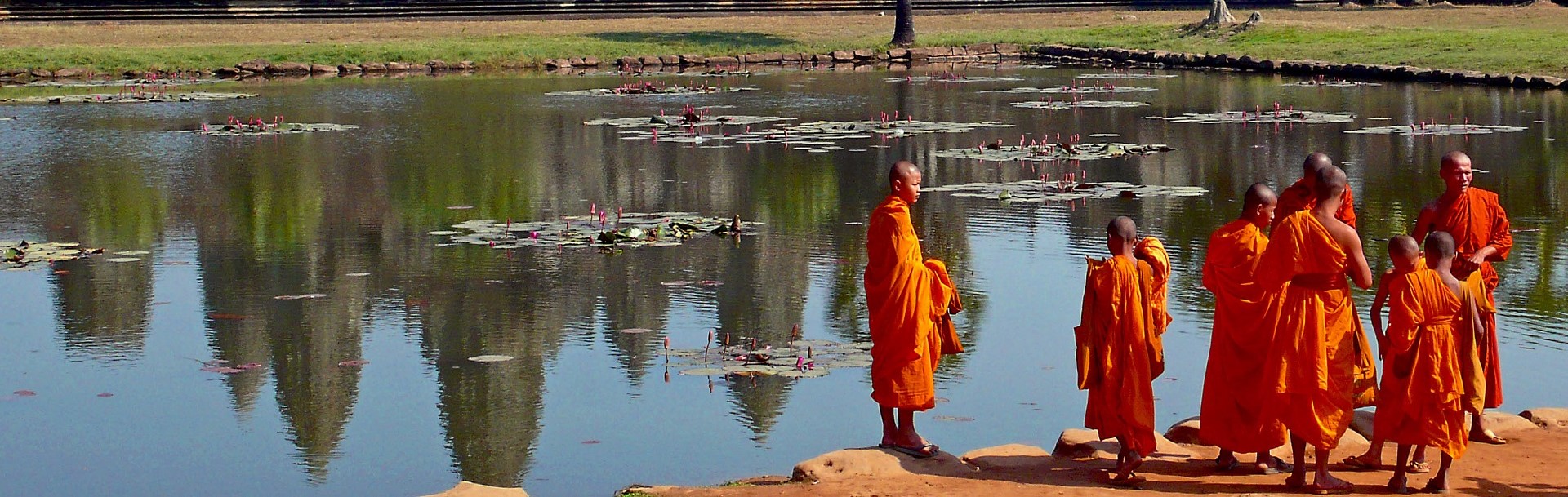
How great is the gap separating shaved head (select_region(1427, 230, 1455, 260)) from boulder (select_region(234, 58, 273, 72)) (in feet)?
102

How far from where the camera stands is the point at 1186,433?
24.5 ft

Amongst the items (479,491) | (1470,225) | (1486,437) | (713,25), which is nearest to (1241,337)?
(1486,437)

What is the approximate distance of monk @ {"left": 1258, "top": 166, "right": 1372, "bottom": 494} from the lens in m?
6.52

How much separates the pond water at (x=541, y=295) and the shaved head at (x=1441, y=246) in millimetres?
1670

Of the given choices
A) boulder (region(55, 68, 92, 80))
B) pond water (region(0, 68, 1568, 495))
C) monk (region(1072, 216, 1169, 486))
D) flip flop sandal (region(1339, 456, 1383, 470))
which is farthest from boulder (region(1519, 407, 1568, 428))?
boulder (region(55, 68, 92, 80))

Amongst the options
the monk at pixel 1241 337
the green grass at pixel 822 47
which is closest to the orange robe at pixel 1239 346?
the monk at pixel 1241 337

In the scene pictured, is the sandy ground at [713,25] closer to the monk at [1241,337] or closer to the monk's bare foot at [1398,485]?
the monk at [1241,337]

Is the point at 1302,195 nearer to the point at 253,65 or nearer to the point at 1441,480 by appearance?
the point at 1441,480

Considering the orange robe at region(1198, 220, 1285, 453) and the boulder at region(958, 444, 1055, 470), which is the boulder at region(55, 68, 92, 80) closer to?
the boulder at region(958, 444, 1055, 470)

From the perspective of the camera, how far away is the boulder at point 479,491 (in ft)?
21.2

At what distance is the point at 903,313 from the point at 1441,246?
1973 mm

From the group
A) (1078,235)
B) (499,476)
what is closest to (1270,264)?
(499,476)

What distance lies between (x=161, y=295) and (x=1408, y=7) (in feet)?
138

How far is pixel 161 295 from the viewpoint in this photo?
11219 millimetres
